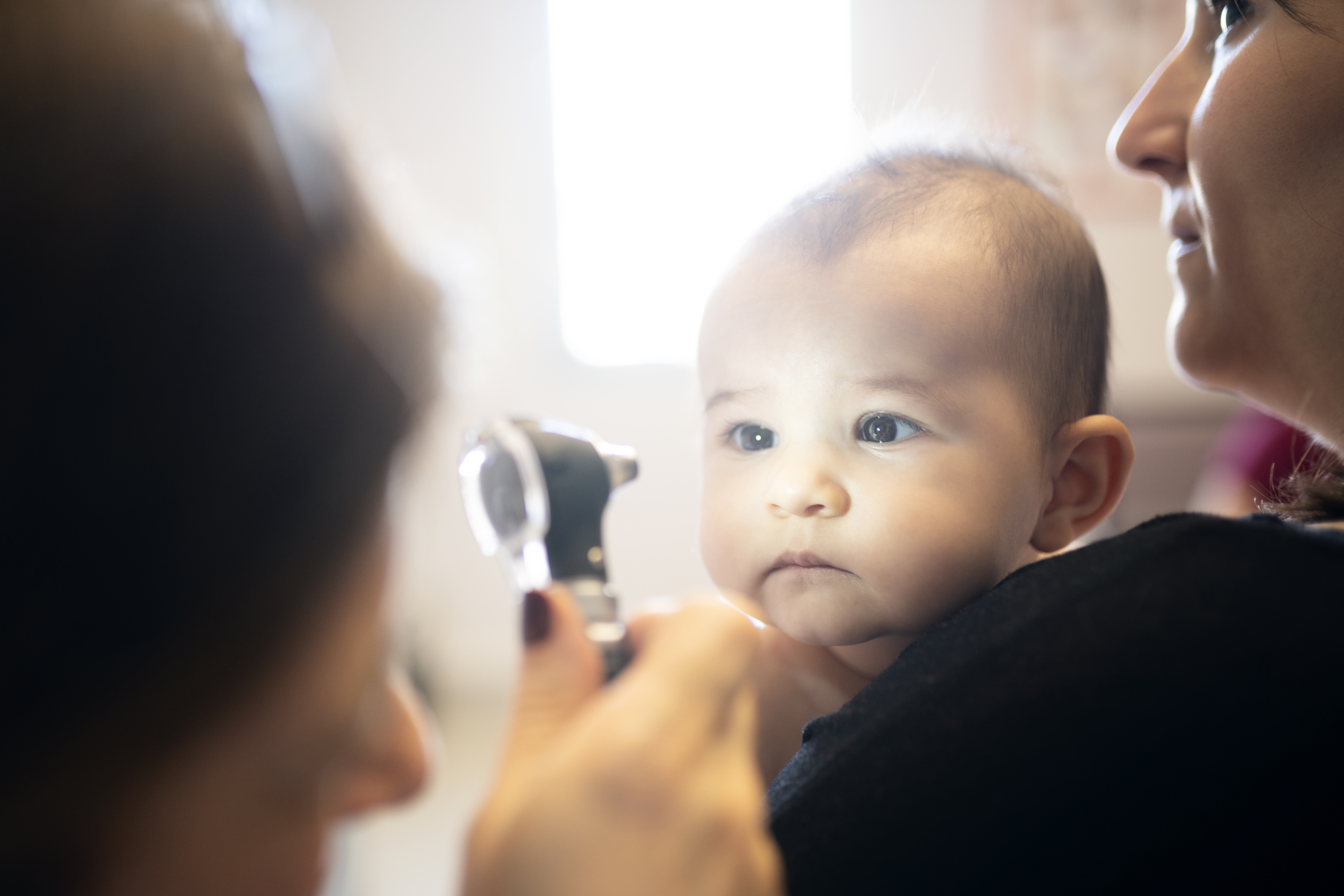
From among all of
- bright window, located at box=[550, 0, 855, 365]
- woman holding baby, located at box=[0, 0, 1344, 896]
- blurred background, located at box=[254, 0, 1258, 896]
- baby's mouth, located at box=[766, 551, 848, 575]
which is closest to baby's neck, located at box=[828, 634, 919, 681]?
baby's mouth, located at box=[766, 551, 848, 575]

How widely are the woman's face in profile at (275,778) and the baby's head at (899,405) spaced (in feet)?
1.60

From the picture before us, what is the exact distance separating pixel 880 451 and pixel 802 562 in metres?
0.13

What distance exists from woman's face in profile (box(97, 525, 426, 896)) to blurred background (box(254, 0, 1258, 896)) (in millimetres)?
2484

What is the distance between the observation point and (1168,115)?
3.27 ft

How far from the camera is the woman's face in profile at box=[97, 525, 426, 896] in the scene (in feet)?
1.24

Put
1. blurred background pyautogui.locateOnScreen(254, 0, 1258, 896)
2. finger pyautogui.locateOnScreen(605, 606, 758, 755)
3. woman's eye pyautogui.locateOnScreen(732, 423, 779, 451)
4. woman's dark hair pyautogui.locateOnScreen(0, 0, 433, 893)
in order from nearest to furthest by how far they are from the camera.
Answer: woman's dark hair pyautogui.locateOnScreen(0, 0, 433, 893) → finger pyautogui.locateOnScreen(605, 606, 758, 755) → woman's eye pyautogui.locateOnScreen(732, 423, 779, 451) → blurred background pyautogui.locateOnScreen(254, 0, 1258, 896)

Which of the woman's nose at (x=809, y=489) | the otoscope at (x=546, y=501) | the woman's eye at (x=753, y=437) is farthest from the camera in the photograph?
the woman's eye at (x=753, y=437)

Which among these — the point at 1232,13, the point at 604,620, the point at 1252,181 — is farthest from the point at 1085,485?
the point at 604,620

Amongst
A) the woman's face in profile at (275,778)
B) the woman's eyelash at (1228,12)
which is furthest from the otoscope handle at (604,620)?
the woman's eyelash at (1228,12)

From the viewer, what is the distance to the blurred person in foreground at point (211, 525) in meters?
0.32

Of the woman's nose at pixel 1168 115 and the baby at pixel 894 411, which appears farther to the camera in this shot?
the woman's nose at pixel 1168 115

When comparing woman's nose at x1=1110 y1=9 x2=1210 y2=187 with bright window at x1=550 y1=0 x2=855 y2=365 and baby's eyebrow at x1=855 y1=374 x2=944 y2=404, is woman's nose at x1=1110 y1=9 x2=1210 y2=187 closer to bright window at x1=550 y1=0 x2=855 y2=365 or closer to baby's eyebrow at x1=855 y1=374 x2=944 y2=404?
baby's eyebrow at x1=855 y1=374 x2=944 y2=404

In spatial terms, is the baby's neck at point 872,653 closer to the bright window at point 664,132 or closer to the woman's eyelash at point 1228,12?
the woman's eyelash at point 1228,12

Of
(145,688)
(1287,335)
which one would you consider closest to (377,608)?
(145,688)
